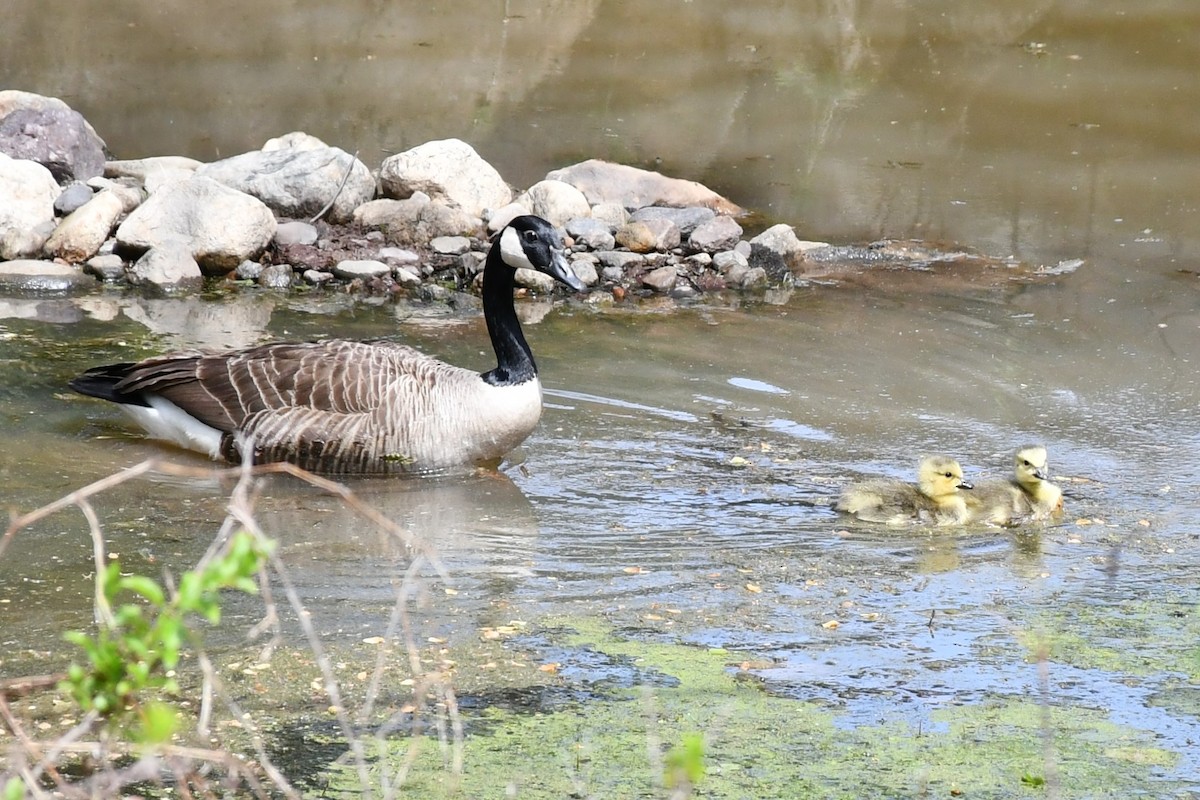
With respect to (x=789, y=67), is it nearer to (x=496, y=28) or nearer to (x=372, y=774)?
(x=496, y=28)

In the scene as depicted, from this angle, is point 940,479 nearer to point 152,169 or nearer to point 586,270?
point 586,270

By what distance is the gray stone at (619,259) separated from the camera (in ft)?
38.0

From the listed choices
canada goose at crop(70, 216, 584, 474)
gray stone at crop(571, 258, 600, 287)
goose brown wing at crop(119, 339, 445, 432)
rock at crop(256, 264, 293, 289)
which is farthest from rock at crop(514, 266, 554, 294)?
goose brown wing at crop(119, 339, 445, 432)

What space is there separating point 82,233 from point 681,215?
4670mm

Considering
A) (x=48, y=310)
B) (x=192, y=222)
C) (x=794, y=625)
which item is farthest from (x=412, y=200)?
(x=794, y=625)

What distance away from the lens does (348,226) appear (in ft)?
40.5

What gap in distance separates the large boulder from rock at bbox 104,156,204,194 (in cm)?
27

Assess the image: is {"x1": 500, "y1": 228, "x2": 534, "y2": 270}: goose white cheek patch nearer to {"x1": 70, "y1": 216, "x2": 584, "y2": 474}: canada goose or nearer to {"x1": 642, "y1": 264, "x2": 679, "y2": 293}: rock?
{"x1": 70, "y1": 216, "x2": 584, "y2": 474}: canada goose

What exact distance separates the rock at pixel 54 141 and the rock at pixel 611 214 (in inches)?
174

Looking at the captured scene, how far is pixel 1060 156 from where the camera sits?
586 inches

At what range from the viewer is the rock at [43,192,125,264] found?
11.4 meters

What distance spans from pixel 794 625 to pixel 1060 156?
34.2 ft

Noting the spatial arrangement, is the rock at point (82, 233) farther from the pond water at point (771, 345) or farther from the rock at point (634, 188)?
the rock at point (634, 188)

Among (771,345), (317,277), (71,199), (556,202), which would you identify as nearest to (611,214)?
(556,202)
